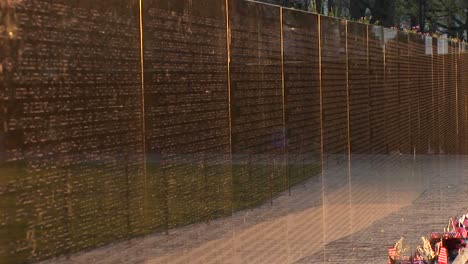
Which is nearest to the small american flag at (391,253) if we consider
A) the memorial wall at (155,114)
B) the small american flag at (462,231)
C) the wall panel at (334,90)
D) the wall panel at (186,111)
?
the memorial wall at (155,114)

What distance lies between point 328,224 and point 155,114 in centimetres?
332

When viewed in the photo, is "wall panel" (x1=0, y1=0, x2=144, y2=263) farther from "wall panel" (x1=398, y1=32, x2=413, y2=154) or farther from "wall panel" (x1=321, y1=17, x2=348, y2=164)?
"wall panel" (x1=398, y1=32, x2=413, y2=154)

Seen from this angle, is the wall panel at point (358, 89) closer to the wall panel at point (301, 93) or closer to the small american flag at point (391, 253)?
the small american flag at point (391, 253)

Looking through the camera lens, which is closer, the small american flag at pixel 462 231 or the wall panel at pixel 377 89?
the wall panel at pixel 377 89

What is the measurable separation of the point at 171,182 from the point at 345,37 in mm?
4120

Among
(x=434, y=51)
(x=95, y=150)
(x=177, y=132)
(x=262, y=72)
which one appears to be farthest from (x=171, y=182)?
(x=434, y=51)

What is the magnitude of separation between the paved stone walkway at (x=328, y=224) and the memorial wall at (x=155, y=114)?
71mm

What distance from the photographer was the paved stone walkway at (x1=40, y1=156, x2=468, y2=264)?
4.54 meters

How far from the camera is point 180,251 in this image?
15.0 feet

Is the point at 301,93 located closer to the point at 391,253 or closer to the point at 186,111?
the point at 391,253

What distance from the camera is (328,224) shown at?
741 centimetres

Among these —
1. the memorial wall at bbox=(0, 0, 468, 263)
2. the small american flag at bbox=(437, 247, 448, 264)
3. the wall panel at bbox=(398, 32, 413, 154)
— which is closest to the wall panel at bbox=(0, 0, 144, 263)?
the memorial wall at bbox=(0, 0, 468, 263)

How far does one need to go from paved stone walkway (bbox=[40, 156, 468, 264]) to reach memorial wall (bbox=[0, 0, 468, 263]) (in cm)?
7

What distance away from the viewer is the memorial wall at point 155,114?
3.29 metres
